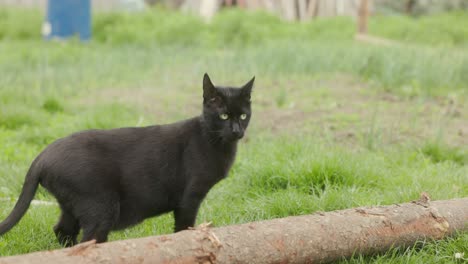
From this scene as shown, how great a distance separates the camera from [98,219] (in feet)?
11.6

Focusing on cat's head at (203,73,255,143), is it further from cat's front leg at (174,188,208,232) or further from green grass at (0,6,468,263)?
green grass at (0,6,468,263)

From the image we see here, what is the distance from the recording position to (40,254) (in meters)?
2.72

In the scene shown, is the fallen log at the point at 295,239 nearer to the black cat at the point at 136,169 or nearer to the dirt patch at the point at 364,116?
the black cat at the point at 136,169

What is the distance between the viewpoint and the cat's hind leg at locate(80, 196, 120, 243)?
353 centimetres

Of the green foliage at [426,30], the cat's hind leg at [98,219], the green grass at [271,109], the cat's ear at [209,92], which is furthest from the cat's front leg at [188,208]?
the green foliage at [426,30]

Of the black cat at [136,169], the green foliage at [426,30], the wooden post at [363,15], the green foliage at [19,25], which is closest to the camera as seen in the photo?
the black cat at [136,169]

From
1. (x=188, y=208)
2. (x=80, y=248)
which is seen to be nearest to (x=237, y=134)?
(x=188, y=208)

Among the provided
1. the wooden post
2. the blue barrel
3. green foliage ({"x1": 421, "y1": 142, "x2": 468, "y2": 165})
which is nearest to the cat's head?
green foliage ({"x1": 421, "y1": 142, "x2": 468, "y2": 165})

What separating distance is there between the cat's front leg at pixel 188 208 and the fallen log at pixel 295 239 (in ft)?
2.18

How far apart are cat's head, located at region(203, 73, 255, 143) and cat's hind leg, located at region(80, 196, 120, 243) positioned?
86cm

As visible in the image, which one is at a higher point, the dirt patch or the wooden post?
the wooden post

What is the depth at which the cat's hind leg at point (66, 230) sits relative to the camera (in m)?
3.90

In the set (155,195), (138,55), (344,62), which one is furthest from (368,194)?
(138,55)

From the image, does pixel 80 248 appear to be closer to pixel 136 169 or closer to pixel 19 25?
pixel 136 169
